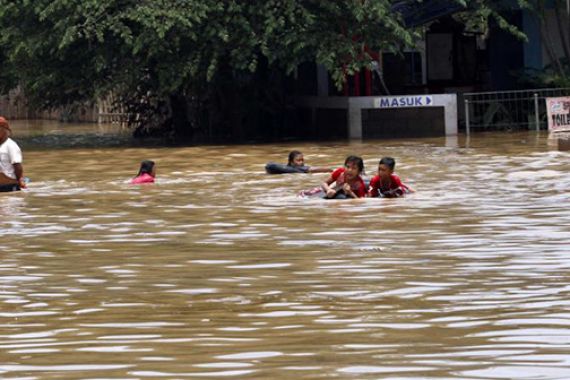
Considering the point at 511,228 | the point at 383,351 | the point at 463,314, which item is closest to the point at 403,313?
the point at 463,314

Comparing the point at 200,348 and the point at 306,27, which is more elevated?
the point at 306,27

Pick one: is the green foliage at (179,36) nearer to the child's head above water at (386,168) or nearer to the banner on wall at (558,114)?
the banner on wall at (558,114)

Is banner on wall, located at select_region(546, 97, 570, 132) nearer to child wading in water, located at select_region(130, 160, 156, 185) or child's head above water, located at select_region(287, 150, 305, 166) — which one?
child's head above water, located at select_region(287, 150, 305, 166)

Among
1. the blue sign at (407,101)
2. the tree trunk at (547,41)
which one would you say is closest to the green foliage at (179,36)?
the blue sign at (407,101)

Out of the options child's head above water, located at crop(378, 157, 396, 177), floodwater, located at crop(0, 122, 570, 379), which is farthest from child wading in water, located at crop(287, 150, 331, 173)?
child's head above water, located at crop(378, 157, 396, 177)

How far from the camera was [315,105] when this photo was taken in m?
41.4

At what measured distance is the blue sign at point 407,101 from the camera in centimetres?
3788

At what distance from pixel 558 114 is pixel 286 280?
25.7 meters

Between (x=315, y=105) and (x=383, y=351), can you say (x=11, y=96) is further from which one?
(x=383, y=351)

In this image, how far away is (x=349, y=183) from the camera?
20.6 meters

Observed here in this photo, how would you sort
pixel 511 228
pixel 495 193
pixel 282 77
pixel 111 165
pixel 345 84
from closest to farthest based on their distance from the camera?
1. pixel 511 228
2. pixel 495 193
3. pixel 111 165
4. pixel 345 84
5. pixel 282 77

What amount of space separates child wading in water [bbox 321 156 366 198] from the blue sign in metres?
17.2

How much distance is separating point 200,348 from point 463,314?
191 cm

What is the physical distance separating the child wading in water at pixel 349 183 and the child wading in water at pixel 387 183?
7.2 inches
